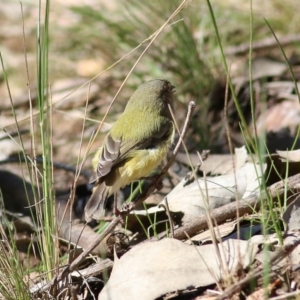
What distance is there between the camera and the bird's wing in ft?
12.6

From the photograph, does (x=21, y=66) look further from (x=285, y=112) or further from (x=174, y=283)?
(x=174, y=283)

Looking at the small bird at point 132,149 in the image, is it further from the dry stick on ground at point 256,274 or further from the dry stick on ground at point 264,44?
the dry stick on ground at point 264,44

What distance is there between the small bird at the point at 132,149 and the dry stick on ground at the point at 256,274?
130 centimetres

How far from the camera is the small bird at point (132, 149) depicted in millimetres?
3874

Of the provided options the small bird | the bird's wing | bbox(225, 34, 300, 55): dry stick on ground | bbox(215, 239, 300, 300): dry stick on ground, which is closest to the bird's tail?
the small bird

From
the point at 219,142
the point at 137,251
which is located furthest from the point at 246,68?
the point at 137,251

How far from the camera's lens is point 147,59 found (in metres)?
6.22

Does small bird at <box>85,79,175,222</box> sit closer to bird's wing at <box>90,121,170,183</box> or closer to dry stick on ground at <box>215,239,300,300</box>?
bird's wing at <box>90,121,170,183</box>

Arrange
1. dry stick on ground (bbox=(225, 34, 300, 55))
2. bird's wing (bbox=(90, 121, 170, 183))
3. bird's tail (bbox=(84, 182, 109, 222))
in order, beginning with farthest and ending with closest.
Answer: dry stick on ground (bbox=(225, 34, 300, 55))
bird's wing (bbox=(90, 121, 170, 183))
bird's tail (bbox=(84, 182, 109, 222))

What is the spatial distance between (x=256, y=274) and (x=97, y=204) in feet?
4.85

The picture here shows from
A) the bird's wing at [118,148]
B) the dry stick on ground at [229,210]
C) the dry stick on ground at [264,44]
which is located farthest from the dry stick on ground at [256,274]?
the dry stick on ground at [264,44]

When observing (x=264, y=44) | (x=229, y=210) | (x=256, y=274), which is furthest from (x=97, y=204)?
(x=264, y=44)

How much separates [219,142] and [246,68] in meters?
1.18

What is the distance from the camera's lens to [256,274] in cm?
250
